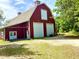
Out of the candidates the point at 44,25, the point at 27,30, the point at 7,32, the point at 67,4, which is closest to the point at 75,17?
Result: the point at 67,4

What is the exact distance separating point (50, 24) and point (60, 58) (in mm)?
26094

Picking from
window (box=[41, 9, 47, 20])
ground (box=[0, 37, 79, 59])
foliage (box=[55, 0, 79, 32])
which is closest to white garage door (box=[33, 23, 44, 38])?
window (box=[41, 9, 47, 20])

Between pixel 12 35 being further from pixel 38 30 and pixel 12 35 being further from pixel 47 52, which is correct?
pixel 47 52

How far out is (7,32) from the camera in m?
35.7

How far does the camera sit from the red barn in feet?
110

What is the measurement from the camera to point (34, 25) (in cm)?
3381

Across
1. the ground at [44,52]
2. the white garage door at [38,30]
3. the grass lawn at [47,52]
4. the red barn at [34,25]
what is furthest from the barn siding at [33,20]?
the grass lawn at [47,52]

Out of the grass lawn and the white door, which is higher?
the white door

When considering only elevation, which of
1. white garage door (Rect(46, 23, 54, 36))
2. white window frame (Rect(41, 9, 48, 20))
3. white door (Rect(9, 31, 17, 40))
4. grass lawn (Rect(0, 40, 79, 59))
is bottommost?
grass lawn (Rect(0, 40, 79, 59))

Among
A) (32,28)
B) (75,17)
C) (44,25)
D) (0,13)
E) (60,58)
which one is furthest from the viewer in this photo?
(0,13)

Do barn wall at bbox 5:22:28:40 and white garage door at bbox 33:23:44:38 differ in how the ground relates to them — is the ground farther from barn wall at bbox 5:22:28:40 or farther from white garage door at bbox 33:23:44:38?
barn wall at bbox 5:22:28:40

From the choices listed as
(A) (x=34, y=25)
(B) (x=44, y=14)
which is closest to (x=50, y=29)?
(B) (x=44, y=14)

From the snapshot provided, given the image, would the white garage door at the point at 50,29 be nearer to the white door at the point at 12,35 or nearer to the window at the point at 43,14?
the window at the point at 43,14

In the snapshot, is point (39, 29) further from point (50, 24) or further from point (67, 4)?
point (67, 4)
